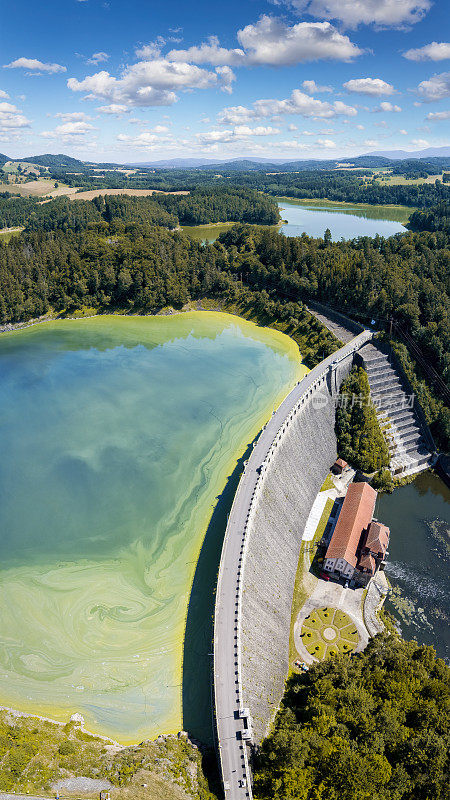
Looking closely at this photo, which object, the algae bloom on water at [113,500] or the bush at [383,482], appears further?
the bush at [383,482]

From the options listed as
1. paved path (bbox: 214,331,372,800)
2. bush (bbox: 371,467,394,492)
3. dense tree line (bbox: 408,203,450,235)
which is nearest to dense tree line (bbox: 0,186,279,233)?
dense tree line (bbox: 408,203,450,235)

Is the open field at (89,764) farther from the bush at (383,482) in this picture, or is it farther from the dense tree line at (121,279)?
the dense tree line at (121,279)

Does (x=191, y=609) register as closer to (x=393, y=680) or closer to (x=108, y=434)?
(x=393, y=680)

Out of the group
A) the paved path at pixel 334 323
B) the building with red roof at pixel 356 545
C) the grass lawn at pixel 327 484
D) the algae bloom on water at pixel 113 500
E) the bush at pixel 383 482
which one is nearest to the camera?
the algae bloom on water at pixel 113 500

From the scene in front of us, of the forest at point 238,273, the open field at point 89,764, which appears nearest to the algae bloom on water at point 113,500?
the open field at point 89,764

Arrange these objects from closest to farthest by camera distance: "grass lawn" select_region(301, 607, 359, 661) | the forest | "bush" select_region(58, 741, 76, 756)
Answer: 1. "bush" select_region(58, 741, 76, 756)
2. "grass lawn" select_region(301, 607, 359, 661)
3. the forest

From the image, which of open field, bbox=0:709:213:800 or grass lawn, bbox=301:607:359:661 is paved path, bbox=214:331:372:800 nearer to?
open field, bbox=0:709:213:800
